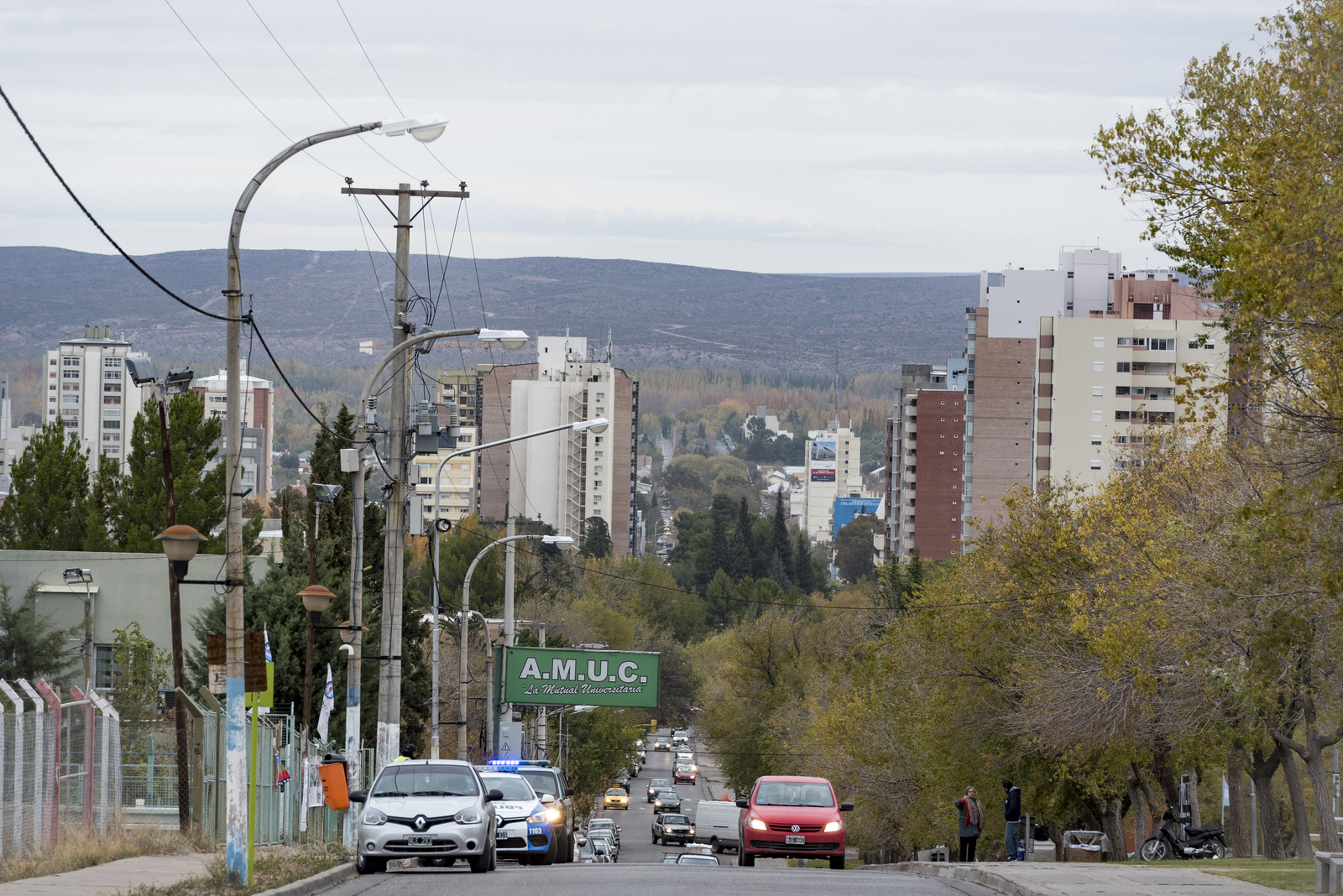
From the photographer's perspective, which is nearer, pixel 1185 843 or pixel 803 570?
pixel 1185 843

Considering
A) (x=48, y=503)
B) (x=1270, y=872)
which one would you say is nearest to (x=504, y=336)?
(x=1270, y=872)

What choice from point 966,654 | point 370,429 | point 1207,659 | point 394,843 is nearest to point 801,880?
point 394,843

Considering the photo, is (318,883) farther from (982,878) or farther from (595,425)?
(595,425)

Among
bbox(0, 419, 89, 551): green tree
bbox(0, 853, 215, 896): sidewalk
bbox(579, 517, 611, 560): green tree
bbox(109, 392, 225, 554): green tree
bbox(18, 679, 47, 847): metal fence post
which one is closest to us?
bbox(0, 853, 215, 896): sidewalk

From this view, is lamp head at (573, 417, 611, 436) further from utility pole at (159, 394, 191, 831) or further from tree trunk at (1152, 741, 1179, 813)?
tree trunk at (1152, 741, 1179, 813)

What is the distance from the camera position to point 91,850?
1909cm

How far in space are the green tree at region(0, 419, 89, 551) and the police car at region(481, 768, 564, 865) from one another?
53.6 metres

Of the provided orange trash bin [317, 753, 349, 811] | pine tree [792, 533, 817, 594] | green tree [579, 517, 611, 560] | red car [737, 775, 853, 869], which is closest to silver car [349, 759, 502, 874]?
orange trash bin [317, 753, 349, 811]

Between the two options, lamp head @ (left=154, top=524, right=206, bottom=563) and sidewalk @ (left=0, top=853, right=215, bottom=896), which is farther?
lamp head @ (left=154, top=524, right=206, bottom=563)

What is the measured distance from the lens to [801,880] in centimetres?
2080

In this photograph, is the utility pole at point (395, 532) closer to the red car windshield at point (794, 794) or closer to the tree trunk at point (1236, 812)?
the red car windshield at point (794, 794)

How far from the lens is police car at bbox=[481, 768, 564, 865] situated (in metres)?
24.8

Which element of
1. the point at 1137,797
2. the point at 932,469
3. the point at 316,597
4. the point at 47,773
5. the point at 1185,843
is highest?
the point at 932,469

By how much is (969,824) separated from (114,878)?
15795mm
